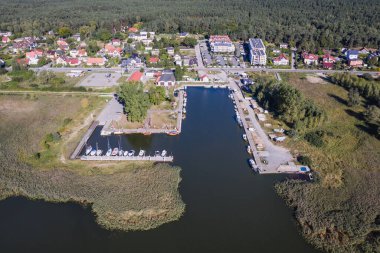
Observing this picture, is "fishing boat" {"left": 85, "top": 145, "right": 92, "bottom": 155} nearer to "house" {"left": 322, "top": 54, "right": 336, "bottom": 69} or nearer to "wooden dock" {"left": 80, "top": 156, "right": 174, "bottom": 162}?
"wooden dock" {"left": 80, "top": 156, "right": 174, "bottom": 162}

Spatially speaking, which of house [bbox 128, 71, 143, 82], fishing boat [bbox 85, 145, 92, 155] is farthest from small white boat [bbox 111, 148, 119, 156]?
house [bbox 128, 71, 143, 82]

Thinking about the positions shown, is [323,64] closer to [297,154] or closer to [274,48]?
[274,48]

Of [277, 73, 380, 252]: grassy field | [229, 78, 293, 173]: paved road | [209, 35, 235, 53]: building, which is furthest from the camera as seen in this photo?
[209, 35, 235, 53]: building

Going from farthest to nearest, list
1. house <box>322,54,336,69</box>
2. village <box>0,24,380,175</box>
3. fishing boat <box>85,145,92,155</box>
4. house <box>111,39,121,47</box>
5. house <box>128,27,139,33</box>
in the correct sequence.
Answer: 1. house <box>128,27,139,33</box>
2. house <box>111,39,121,47</box>
3. house <box>322,54,336,69</box>
4. village <box>0,24,380,175</box>
5. fishing boat <box>85,145,92,155</box>

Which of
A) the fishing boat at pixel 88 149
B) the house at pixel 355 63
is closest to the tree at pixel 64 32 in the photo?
the fishing boat at pixel 88 149

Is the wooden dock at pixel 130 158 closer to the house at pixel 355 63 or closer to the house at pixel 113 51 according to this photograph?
the house at pixel 113 51

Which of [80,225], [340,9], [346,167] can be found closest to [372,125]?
[346,167]
